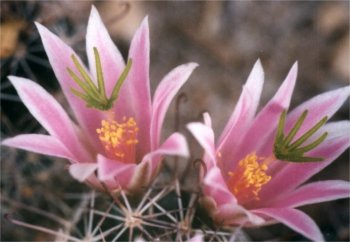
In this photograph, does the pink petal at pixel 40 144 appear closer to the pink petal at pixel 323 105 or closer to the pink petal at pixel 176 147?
the pink petal at pixel 176 147

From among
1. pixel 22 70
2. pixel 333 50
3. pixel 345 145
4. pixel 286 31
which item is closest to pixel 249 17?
pixel 286 31

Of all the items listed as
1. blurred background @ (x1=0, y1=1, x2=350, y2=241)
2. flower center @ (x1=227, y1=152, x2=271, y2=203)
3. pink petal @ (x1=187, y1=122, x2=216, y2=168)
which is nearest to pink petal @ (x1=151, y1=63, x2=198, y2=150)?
pink petal @ (x1=187, y1=122, x2=216, y2=168)

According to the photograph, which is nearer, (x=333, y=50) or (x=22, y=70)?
(x=22, y=70)

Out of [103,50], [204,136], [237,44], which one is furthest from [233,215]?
[237,44]

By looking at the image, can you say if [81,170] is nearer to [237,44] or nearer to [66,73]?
[66,73]

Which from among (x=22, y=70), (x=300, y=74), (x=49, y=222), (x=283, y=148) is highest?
(x=300, y=74)

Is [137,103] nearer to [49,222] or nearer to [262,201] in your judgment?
[262,201]
